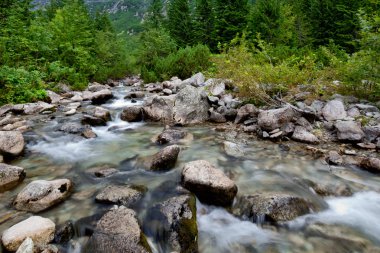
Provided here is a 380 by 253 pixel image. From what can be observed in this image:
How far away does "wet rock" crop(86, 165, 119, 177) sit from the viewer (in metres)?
5.95

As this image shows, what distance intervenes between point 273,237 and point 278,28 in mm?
28569

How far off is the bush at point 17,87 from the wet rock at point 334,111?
471 inches

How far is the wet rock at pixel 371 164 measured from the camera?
602cm

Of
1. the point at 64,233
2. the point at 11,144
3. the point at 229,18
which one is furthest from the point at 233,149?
the point at 229,18

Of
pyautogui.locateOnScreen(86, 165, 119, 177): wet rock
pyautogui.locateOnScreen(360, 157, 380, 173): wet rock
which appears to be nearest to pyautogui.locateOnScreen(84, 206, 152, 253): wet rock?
pyautogui.locateOnScreen(86, 165, 119, 177): wet rock

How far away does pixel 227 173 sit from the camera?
19.8ft

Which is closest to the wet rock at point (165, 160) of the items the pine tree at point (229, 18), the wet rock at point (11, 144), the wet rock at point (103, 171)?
the wet rock at point (103, 171)

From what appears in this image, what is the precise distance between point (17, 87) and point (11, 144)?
6698mm

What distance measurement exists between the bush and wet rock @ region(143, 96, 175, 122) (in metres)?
5.80

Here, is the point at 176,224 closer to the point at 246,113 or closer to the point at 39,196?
the point at 39,196

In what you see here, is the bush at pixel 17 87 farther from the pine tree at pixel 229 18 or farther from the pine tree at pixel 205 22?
the pine tree at pixel 205 22

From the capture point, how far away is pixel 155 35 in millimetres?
29734

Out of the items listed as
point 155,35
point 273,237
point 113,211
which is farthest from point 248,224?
point 155,35

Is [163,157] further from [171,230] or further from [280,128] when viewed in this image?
[280,128]
